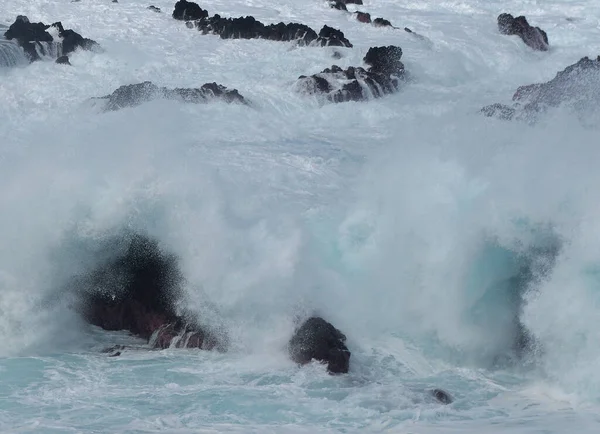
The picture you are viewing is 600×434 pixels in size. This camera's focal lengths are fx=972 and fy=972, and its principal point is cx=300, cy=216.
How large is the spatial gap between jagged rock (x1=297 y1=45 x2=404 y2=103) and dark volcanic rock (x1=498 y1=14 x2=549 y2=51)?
18.8 ft

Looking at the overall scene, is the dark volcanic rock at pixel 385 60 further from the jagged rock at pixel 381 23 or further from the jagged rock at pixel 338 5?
the jagged rock at pixel 338 5

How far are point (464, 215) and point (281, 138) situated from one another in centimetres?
735

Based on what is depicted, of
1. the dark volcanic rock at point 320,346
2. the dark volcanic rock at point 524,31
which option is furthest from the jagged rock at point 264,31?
the dark volcanic rock at point 320,346

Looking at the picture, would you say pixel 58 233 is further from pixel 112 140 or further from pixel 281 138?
pixel 281 138

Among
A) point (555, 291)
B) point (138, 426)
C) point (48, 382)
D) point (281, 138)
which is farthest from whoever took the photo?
point (281, 138)

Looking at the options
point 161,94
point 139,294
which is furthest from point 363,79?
point 139,294

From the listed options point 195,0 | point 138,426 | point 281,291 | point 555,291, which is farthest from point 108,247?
point 195,0

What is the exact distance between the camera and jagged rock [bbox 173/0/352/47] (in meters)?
A: 25.8

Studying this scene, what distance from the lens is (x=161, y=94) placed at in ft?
67.3

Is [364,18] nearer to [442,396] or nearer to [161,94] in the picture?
[161,94]

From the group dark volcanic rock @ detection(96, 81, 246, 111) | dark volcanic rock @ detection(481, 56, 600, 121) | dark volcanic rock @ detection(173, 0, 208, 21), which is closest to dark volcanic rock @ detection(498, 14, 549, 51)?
dark volcanic rock @ detection(481, 56, 600, 121)

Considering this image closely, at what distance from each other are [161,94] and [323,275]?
9529 mm

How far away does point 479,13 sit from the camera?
3172 centimetres

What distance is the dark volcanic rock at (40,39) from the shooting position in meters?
23.7
